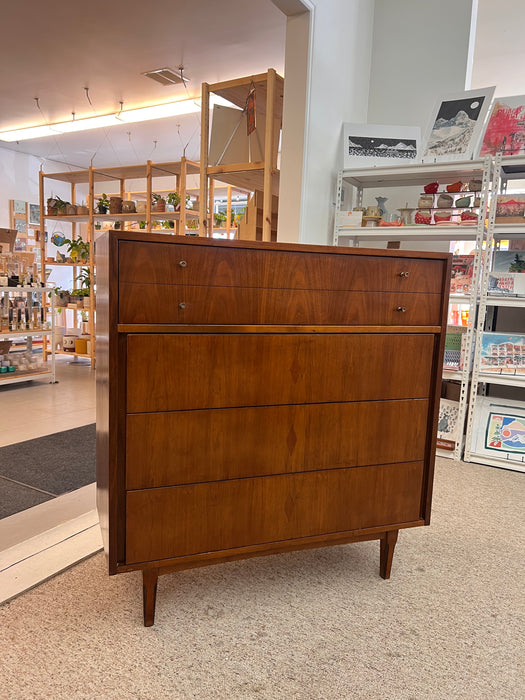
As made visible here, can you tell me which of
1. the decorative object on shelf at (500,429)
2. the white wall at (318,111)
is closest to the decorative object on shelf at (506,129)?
the white wall at (318,111)

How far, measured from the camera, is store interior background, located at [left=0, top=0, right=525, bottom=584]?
2824mm

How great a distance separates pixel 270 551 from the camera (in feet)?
5.14

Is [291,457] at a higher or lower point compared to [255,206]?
lower

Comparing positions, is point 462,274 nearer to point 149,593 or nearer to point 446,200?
point 446,200

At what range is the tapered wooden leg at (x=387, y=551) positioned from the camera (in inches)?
68.9

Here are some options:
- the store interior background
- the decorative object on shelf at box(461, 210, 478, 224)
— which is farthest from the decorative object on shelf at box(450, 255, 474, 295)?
the store interior background

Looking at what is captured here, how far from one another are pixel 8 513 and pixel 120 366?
4.48ft

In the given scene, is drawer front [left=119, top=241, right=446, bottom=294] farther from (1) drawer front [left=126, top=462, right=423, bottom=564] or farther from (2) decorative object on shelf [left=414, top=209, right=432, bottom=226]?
(2) decorative object on shelf [left=414, top=209, right=432, bottom=226]

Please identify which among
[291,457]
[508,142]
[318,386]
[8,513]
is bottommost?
[8,513]

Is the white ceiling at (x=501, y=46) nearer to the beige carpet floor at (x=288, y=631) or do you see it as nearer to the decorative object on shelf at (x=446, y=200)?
the decorative object on shelf at (x=446, y=200)

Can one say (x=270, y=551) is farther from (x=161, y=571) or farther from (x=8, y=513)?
(x=8, y=513)

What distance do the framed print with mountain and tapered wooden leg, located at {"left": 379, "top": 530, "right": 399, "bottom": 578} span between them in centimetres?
227

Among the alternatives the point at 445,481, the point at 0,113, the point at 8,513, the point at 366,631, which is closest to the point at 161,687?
the point at 366,631

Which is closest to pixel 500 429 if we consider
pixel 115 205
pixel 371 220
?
pixel 371 220
